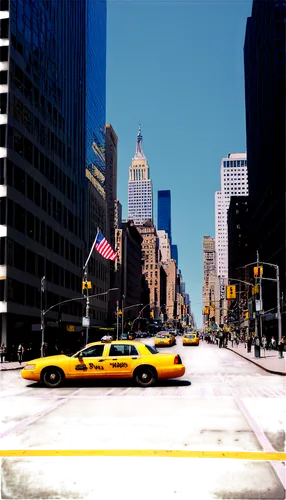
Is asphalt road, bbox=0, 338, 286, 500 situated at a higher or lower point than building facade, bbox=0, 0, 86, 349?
lower

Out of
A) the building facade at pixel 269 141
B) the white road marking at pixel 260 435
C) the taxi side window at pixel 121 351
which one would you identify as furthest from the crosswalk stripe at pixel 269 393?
the building facade at pixel 269 141

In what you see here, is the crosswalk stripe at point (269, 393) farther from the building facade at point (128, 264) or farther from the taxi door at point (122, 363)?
the building facade at point (128, 264)

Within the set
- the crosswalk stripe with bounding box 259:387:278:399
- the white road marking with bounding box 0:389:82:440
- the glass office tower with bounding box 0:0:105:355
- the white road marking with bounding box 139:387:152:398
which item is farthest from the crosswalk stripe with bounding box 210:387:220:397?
the glass office tower with bounding box 0:0:105:355

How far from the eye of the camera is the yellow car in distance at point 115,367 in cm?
1903

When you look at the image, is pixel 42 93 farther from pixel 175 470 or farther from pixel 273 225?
pixel 175 470

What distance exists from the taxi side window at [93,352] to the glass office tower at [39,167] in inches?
1142

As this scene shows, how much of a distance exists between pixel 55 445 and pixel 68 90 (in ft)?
265

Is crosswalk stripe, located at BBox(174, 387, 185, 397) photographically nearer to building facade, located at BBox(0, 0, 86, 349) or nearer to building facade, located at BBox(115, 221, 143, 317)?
building facade, located at BBox(0, 0, 86, 349)

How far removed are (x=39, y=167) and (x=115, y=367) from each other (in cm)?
4891

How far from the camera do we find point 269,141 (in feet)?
287

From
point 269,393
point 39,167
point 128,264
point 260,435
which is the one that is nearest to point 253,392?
point 269,393

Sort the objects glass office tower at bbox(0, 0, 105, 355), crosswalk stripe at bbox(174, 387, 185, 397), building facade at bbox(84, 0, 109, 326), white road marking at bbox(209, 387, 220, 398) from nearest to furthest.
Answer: crosswalk stripe at bbox(174, 387, 185, 397) → white road marking at bbox(209, 387, 220, 398) → glass office tower at bbox(0, 0, 105, 355) → building facade at bbox(84, 0, 109, 326)

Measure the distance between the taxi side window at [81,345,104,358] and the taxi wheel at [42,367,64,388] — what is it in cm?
110

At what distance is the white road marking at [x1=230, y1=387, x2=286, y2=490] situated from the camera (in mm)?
7650
